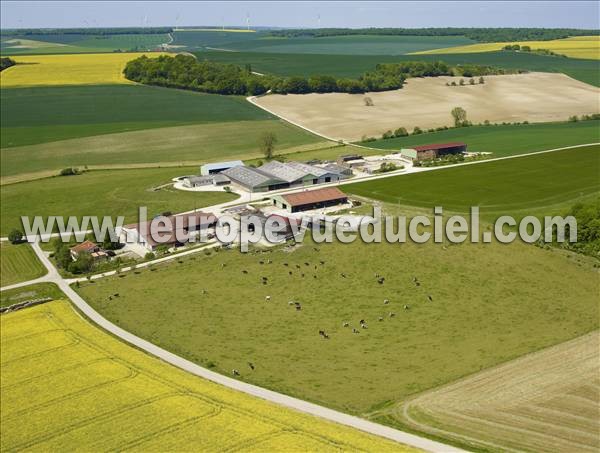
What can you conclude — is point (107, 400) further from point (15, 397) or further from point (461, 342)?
point (461, 342)


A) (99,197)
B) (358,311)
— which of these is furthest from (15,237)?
(358,311)

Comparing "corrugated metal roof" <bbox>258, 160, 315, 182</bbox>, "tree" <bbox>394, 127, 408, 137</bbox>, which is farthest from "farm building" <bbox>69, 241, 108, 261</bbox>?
"tree" <bbox>394, 127, 408, 137</bbox>

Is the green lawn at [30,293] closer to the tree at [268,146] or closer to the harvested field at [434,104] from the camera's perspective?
the tree at [268,146]

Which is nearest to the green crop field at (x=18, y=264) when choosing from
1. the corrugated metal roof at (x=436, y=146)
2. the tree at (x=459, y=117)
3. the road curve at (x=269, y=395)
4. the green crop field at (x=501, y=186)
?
the road curve at (x=269, y=395)

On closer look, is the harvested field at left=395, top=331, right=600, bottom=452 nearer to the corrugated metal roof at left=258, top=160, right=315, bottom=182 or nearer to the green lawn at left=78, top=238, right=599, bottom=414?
the green lawn at left=78, top=238, right=599, bottom=414

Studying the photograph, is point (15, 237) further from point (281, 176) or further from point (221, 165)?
point (281, 176)

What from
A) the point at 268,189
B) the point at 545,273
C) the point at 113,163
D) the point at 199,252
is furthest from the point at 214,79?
the point at 545,273
